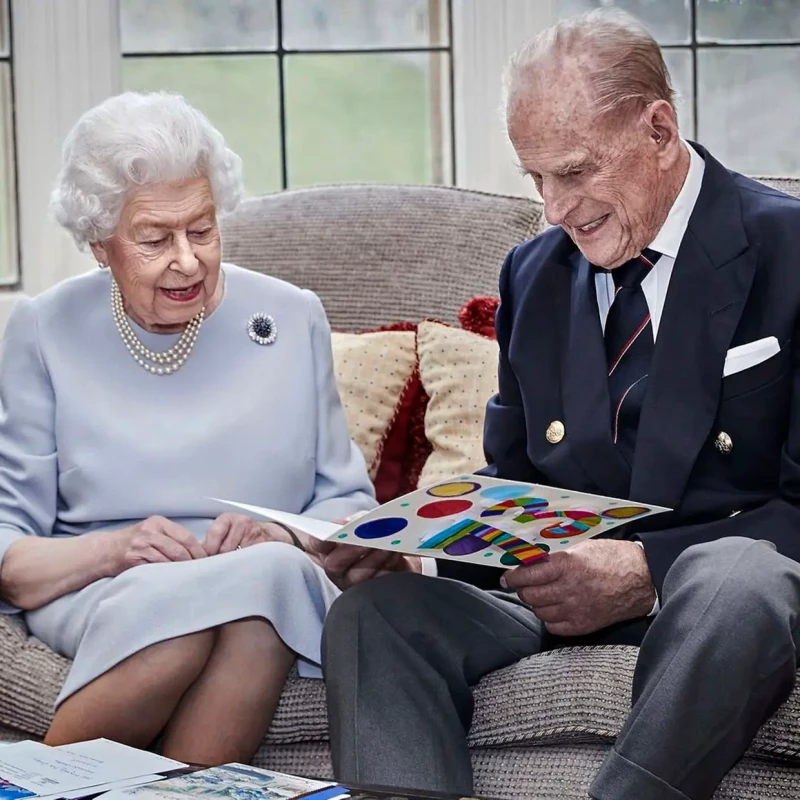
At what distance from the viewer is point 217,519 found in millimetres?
1867

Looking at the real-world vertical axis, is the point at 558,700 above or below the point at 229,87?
below

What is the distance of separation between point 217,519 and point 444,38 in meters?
1.60

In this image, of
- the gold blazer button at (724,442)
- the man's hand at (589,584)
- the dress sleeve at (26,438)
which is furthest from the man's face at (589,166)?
the dress sleeve at (26,438)

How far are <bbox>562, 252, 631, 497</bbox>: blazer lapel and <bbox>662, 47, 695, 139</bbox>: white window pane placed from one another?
4.66 ft

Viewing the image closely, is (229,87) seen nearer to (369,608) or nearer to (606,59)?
(606,59)

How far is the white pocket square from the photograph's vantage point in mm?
1553

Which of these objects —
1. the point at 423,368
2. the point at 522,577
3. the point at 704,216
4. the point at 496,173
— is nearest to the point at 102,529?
the point at 423,368

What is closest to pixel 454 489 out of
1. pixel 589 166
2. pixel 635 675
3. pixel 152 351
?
pixel 635 675

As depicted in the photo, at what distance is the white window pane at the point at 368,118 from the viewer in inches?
121

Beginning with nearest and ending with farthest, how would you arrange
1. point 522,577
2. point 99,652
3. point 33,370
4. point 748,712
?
1. point 748,712
2. point 522,577
3. point 99,652
4. point 33,370

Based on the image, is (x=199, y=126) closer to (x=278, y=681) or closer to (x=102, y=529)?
(x=102, y=529)

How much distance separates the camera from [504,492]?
129 centimetres

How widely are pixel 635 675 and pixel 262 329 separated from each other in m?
0.94

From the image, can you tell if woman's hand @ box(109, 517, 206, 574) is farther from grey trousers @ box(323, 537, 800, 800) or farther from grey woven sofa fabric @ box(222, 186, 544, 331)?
grey woven sofa fabric @ box(222, 186, 544, 331)
